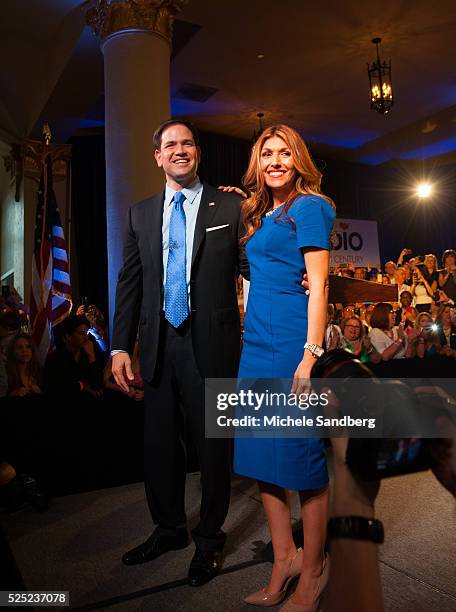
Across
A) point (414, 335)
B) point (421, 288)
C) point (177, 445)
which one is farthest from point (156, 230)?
point (421, 288)

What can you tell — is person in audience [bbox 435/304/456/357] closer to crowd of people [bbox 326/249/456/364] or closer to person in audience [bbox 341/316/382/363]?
crowd of people [bbox 326/249/456/364]

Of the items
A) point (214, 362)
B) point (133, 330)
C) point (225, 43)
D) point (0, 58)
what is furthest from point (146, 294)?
point (0, 58)

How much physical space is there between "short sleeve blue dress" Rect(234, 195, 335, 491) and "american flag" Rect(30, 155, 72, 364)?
3663mm

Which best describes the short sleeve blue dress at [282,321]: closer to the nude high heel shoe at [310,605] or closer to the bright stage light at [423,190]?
the nude high heel shoe at [310,605]

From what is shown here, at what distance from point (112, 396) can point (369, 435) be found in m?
2.76

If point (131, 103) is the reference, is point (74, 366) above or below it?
below

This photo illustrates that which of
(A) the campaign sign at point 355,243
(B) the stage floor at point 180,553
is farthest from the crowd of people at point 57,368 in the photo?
(A) the campaign sign at point 355,243

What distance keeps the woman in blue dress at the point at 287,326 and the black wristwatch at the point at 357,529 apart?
3.33 ft

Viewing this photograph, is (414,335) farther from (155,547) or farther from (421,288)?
(155,547)

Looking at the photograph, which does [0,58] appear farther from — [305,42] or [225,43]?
[305,42]

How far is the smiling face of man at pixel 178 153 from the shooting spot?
2064 mm

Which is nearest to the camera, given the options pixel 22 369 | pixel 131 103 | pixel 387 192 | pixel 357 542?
pixel 357 542

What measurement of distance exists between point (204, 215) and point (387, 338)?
381 cm

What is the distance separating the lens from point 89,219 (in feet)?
30.0
